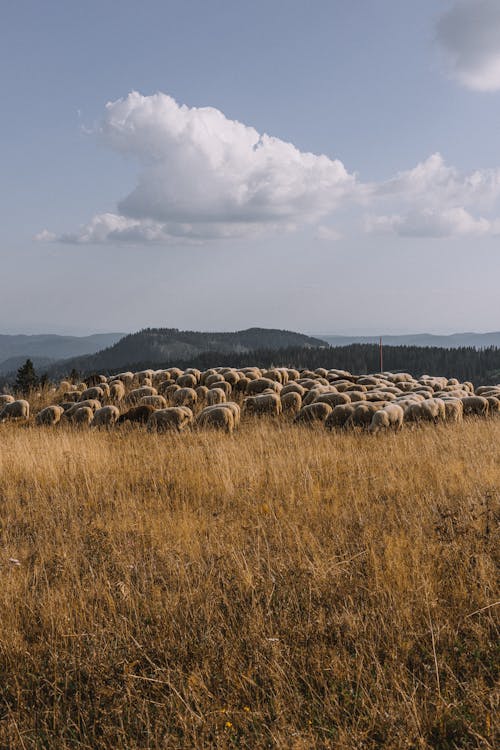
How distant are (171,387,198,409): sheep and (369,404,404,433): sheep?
→ 7513mm

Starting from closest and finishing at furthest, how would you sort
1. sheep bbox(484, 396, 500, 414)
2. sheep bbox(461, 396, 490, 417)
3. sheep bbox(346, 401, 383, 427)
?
sheep bbox(346, 401, 383, 427) → sheep bbox(461, 396, 490, 417) → sheep bbox(484, 396, 500, 414)

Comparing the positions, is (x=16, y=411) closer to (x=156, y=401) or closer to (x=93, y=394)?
(x=93, y=394)

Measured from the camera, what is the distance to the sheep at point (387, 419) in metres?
13.0

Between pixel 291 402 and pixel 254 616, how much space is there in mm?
13249

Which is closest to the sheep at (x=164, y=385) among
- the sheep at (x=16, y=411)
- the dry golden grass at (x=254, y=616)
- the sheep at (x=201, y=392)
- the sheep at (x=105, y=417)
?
the sheep at (x=201, y=392)

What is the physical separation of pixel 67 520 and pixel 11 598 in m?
2.43

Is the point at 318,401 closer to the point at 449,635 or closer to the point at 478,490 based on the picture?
the point at 478,490

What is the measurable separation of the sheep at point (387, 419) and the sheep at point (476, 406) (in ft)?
13.0

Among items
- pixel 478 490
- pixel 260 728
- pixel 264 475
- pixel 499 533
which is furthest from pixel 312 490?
pixel 260 728

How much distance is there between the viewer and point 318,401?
16.5 m

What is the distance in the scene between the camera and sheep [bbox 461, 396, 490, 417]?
52.9 feet

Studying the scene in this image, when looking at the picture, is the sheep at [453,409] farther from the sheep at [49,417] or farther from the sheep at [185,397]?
the sheep at [49,417]

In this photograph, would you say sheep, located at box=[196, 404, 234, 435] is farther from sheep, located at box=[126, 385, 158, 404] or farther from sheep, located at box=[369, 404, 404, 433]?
sheep, located at box=[126, 385, 158, 404]

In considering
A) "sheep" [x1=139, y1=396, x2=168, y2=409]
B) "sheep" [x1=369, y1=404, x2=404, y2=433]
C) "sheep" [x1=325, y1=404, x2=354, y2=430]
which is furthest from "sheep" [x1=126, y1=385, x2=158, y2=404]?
"sheep" [x1=369, y1=404, x2=404, y2=433]
